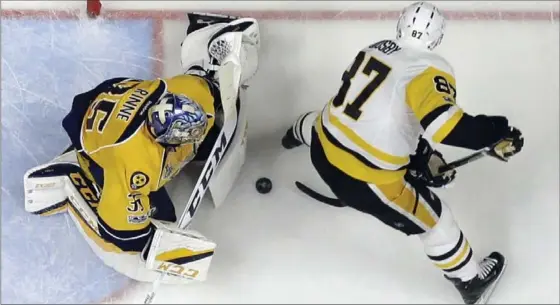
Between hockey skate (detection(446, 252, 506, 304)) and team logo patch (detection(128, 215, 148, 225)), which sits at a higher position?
team logo patch (detection(128, 215, 148, 225))

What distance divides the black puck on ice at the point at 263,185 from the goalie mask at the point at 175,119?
0.62 meters

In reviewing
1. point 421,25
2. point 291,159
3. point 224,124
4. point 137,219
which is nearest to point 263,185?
point 291,159

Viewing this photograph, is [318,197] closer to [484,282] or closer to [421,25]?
[484,282]

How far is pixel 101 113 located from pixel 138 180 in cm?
21

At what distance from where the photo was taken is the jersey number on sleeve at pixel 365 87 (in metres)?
2.06

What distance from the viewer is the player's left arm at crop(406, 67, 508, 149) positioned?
1932 millimetres

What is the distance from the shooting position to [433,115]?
1.94 meters

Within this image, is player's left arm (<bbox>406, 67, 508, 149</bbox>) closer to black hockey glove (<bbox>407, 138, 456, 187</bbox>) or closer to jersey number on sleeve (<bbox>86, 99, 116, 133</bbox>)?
black hockey glove (<bbox>407, 138, 456, 187</bbox>)

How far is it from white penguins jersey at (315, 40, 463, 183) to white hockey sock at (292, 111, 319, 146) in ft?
0.91

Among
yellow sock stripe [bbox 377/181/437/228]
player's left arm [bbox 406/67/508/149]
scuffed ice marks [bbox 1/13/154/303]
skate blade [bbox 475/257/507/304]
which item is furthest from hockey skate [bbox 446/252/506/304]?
scuffed ice marks [bbox 1/13/154/303]

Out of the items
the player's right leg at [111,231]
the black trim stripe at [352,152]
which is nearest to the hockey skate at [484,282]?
the black trim stripe at [352,152]

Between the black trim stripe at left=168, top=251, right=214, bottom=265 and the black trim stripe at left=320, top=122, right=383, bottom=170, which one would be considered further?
the black trim stripe at left=168, top=251, right=214, bottom=265

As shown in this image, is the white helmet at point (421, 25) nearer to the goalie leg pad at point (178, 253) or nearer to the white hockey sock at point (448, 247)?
the white hockey sock at point (448, 247)

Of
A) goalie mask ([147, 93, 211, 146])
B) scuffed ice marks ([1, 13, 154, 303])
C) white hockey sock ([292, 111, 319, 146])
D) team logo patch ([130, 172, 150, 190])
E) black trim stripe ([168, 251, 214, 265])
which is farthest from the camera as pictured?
scuffed ice marks ([1, 13, 154, 303])
